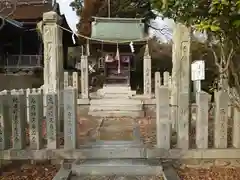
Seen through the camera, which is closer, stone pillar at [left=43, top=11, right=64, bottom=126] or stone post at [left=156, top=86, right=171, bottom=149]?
stone post at [left=156, top=86, right=171, bottom=149]

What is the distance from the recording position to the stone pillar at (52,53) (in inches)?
288

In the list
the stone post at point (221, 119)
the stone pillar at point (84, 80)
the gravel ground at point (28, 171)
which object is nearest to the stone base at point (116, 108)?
the stone pillar at point (84, 80)

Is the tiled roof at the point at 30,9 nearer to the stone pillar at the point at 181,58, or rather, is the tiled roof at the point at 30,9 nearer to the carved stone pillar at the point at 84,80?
the carved stone pillar at the point at 84,80

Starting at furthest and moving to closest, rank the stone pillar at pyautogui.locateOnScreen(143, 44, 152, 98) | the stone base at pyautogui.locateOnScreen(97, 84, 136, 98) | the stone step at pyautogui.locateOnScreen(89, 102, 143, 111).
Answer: the stone base at pyautogui.locateOnScreen(97, 84, 136, 98) < the stone pillar at pyautogui.locateOnScreen(143, 44, 152, 98) < the stone step at pyautogui.locateOnScreen(89, 102, 143, 111)

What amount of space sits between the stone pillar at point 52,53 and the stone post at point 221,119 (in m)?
3.52

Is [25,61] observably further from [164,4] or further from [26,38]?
[164,4]

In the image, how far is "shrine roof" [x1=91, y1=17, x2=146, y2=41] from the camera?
54.3 feet

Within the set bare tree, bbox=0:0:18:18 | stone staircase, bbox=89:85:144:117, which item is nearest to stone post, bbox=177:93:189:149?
bare tree, bbox=0:0:18:18

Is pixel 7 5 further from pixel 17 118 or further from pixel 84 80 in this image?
pixel 17 118

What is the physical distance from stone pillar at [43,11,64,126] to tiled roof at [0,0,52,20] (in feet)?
42.6

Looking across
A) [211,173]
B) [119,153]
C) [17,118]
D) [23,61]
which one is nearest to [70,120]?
[17,118]

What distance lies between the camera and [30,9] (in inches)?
851

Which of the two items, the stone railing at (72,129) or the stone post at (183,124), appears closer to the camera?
the stone railing at (72,129)

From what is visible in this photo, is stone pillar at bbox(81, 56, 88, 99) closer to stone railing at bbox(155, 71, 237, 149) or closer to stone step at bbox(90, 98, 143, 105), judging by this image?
stone step at bbox(90, 98, 143, 105)
